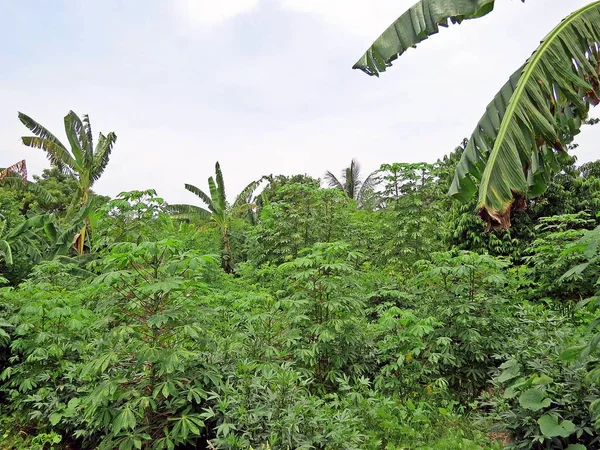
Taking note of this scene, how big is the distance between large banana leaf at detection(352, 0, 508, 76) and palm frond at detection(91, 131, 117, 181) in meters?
9.89

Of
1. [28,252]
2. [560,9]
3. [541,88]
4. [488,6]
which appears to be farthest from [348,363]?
[28,252]

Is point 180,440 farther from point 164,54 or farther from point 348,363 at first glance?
point 164,54

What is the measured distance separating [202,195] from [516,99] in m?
12.4

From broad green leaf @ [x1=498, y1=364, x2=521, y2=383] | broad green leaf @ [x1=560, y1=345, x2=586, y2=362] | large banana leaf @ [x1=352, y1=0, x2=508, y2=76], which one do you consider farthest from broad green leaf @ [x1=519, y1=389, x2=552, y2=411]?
large banana leaf @ [x1=352, y1=0, x2=508, y2=76]

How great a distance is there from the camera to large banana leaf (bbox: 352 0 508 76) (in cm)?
301

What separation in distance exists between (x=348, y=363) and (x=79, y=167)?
31.5ft

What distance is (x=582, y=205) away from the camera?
10.6 m

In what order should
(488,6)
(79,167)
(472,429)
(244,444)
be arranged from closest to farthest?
(244,444)
(488,6)
(472,429)
(79,167)

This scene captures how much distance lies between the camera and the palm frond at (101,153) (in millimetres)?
10930

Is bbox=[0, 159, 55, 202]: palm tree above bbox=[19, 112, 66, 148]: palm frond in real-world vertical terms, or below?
below

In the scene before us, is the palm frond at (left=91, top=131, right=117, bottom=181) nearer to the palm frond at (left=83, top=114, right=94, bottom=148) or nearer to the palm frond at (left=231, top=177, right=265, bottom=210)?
the palm frond at (left=83, top=114, right=94, bottom=148)

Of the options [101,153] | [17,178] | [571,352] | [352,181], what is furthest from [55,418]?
[352,181]

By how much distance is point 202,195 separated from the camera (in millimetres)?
14000

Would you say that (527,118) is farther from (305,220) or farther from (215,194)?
(215,194)
